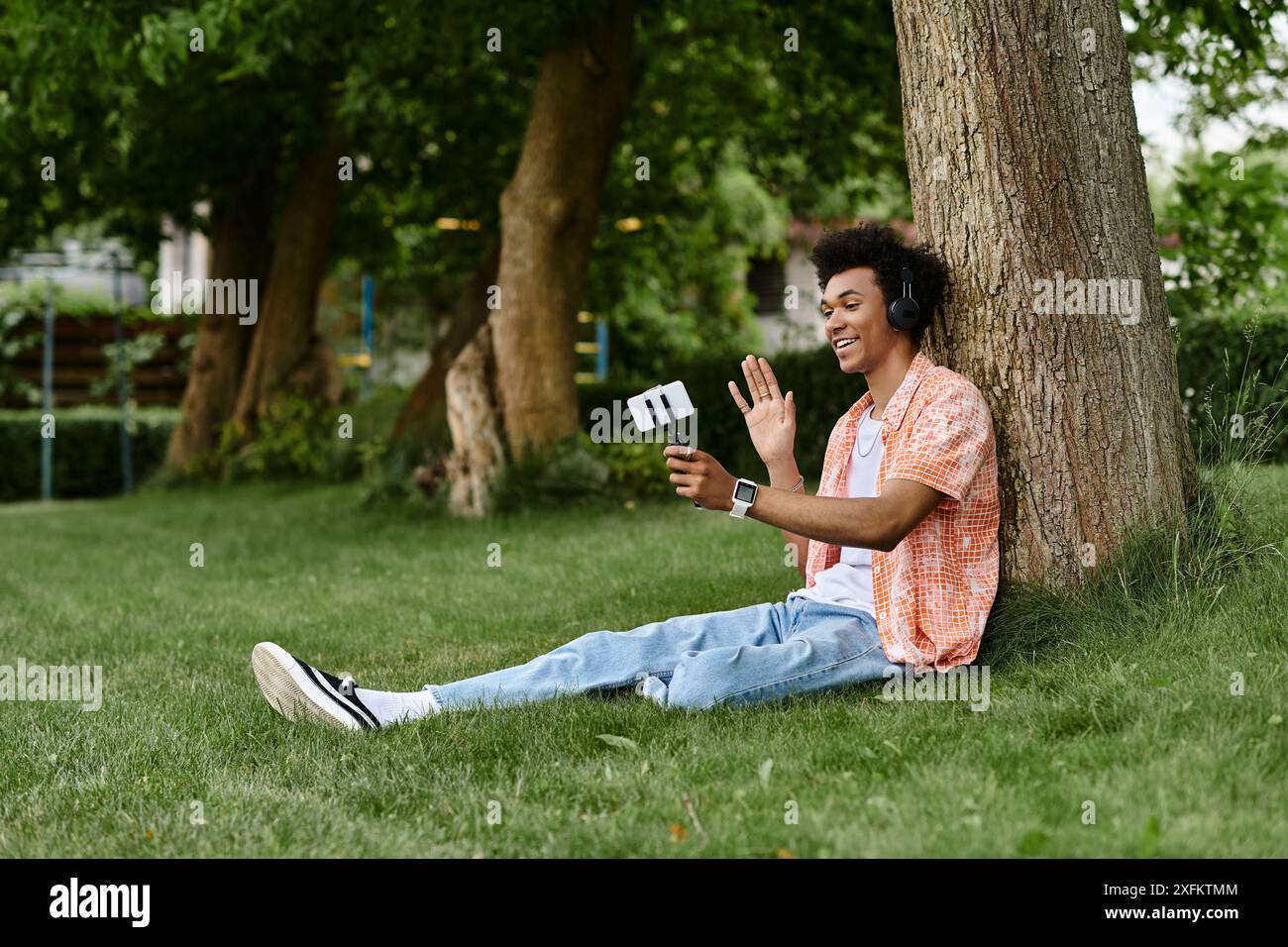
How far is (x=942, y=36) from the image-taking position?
16.6ft

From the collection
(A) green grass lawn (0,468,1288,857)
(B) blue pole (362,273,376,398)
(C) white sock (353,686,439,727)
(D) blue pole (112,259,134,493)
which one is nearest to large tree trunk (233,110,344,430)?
(D) blue pole (112,259,134,493)

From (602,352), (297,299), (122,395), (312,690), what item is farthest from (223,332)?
(312,690)

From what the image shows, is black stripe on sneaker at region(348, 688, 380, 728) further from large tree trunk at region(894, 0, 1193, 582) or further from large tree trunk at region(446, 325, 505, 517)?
large tree trunk at region(446, 325, 505, 517)

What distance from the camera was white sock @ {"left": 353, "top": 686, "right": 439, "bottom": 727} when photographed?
4570 mm

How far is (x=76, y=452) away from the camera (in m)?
21.6

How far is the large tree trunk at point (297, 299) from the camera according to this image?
1730 cm

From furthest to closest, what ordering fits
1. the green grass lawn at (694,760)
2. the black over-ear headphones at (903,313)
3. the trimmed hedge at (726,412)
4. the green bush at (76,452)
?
1. the green bush at (76,452)
2. the trimmed hedge at (726,412)
3. the black over-ear headphones at (903,313)
4. the green grass lawn at (694,760)

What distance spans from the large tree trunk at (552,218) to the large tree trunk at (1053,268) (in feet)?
22.4

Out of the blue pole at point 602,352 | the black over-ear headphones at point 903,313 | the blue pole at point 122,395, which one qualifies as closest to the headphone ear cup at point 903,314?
the black over-ear headphones at point 903,313

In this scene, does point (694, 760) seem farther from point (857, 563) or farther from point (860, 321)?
point (860, 321)

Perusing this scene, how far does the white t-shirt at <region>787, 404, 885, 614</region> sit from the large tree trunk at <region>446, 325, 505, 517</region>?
6.76 meters

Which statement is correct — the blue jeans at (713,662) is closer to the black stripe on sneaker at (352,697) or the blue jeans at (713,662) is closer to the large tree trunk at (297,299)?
the black stripe on sneaker at (352,697)

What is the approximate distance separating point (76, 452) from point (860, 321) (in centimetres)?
1970
